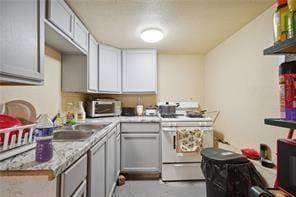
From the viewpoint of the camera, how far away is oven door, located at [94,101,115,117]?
3.06 metres

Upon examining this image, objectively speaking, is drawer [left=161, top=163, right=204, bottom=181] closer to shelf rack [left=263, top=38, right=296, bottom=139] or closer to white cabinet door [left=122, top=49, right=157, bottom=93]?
white cabinet door [left=122, top=49, right=157, bottom=93]

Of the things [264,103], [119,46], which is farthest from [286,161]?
[119,46]

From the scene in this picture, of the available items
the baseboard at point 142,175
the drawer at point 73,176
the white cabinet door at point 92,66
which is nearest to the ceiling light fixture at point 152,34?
the white cabinet door at point 92,66

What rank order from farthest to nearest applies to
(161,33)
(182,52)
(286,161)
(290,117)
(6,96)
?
(182,52)
(161,33)
(6,96)
(286,161)
(290,117)

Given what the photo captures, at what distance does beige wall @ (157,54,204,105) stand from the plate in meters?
2.62

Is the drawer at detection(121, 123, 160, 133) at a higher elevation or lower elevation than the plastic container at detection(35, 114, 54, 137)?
lower

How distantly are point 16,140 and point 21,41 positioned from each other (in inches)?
20.8

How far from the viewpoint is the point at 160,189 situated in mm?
2557

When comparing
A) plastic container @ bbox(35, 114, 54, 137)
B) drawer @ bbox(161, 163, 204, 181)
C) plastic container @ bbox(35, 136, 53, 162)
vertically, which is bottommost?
drawer @ bbox(161, 163, 204, 181)

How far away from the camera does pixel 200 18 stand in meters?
2.13

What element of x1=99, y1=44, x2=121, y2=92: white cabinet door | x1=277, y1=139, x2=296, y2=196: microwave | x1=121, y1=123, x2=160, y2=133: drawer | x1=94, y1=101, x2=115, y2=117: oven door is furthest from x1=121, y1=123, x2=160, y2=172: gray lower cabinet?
x1=277, y1=139, x2=296, y2=196: microwave

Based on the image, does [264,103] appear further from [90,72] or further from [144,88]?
[90,72]

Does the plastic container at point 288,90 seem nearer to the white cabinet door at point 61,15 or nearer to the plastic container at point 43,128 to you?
the plastic container at point 43,128

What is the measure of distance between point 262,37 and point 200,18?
2.24ft
